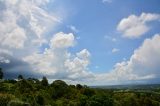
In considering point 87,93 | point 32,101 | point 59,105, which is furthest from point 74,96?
point 32,101

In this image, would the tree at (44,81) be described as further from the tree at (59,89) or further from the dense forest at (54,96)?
the tree at (59,89)

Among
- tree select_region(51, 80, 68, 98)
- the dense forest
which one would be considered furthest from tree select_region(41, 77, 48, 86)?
tree select_region(51, 80, 68, 98)

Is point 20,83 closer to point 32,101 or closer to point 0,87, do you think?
point 0,87

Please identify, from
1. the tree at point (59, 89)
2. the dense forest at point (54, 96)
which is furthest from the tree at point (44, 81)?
the tree at point (59, 89)

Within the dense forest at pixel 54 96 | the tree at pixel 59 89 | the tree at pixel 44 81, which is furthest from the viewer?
the tree at pixel 44 81

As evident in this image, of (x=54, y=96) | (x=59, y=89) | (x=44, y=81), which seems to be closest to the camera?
(x=54, y=96)

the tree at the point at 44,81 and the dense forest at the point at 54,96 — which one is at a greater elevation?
the tree at the point at 44,81

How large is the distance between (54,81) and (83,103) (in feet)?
184

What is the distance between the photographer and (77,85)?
186750 mm

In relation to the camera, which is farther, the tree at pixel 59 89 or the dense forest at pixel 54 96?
the tree at pixel 59 89

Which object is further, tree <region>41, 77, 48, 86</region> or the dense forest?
tree <region>41, 77, 48, 86</region>

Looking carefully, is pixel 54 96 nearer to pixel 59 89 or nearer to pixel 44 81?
pixel 59 89

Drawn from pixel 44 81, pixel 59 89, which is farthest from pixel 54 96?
pixel 44 81

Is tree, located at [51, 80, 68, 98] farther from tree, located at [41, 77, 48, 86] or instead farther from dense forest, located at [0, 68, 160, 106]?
tree, located at [41, 77, 48, 86]
